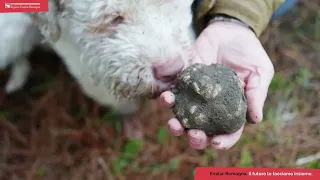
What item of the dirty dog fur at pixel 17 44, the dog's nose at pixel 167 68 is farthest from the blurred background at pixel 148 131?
the dog's nose at pixel 167 68

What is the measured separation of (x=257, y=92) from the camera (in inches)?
30.1

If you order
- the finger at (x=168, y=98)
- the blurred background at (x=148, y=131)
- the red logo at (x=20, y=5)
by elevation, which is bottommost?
the blurred background at (x=148, y=131)

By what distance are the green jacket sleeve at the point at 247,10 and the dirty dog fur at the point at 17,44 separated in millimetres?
304

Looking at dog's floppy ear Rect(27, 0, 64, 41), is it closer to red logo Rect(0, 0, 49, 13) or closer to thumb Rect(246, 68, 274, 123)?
red logo Rect(0, 0, 49, 13)

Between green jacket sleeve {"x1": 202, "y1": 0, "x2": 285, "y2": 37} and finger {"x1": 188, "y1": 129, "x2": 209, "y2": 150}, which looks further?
green jacket sleeve {"x1": 202, "y1": 0, "x2": 285, "y2": 37}

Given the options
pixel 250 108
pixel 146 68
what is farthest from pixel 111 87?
pixel 250 108

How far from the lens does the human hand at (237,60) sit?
0.74 m

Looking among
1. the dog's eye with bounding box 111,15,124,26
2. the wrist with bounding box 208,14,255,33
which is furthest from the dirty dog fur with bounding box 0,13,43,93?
the wrist with bounding box 208,14,255,33

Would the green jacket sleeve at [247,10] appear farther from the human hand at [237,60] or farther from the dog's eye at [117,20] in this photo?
the dog's eye at [117,20]

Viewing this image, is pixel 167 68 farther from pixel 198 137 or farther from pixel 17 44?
pixel 17 44

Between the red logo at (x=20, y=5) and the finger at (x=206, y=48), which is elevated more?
the red logo at (x=20, y=5)

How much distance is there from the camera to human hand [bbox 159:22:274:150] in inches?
29.0

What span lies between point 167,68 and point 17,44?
35 centimetres

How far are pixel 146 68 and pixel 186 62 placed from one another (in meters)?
0.06
